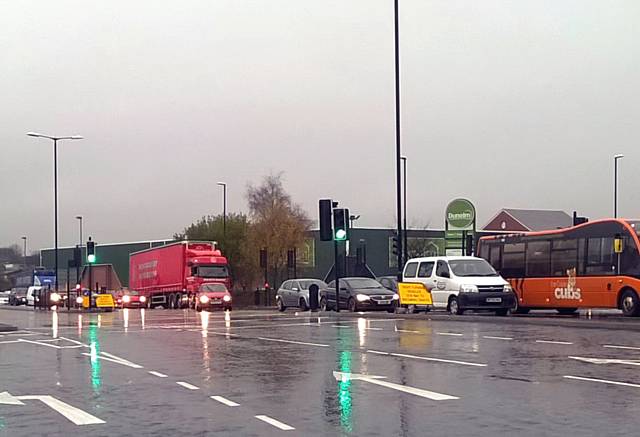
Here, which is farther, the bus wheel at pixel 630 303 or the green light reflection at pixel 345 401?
the bus wheel at pixel 630 303

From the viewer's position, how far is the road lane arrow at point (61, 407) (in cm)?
930

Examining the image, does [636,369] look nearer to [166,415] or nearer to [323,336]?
[166,415]

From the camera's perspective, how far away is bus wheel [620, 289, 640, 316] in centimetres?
2780

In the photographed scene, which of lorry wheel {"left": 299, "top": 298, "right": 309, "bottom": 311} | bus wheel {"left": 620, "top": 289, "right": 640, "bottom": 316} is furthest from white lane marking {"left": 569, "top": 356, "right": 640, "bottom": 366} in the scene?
lorry wheel {"left": 299, "top": 298, "right": 309, "bottom": 311}

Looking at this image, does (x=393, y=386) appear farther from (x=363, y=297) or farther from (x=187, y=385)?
(x=363, y=297)

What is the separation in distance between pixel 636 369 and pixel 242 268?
62.1 metres

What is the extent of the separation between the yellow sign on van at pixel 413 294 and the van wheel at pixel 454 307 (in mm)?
1021

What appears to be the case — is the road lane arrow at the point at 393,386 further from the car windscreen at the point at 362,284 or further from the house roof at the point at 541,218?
the house roof at the point at 541,218

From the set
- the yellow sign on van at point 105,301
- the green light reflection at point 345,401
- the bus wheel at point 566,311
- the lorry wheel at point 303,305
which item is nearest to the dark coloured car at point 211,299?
the lorry wheel at point 303,305

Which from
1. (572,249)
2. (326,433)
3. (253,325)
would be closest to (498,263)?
(572,249)

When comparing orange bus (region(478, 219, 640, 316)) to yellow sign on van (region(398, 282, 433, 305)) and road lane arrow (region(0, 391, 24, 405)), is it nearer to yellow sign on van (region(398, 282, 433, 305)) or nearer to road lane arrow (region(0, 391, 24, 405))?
yellow sign on van (region(398, 282, 433, 305))

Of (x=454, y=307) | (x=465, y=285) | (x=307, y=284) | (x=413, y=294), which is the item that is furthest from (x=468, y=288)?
(x=307, y=284)

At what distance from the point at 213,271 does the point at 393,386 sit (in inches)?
1702

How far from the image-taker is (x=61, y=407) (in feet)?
33.7
